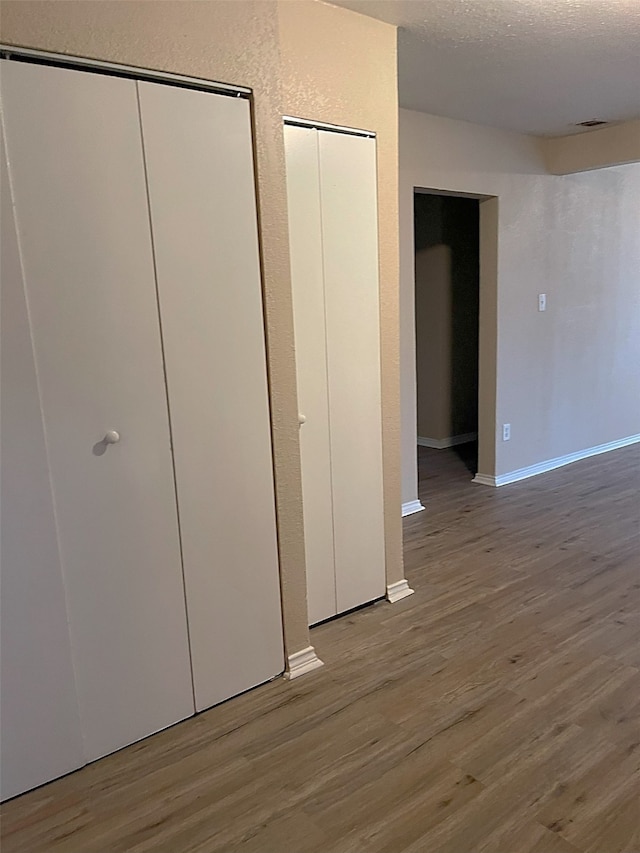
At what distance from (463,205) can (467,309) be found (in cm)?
90

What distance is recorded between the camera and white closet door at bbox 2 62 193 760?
5.46 ft

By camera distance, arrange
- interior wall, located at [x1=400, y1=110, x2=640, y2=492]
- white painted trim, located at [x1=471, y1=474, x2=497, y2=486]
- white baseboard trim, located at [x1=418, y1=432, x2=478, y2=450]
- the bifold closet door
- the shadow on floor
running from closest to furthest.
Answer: the bifold closet door
interior wall, located at [x1=400, y1=110, x2=640, y2=492]
white painted trim, located at [x1=471, y1=474, x2=497, y2=486]
the shadow on floor
white baseboard trim, located at [x1=418, y1=432, x2=478, y2=450]

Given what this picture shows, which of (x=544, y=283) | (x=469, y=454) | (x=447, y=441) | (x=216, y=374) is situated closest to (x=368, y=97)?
(x=216, y=374)

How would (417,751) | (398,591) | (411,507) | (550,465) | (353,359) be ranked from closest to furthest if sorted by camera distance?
(417,751), (353,359), (398,591), (411,507), (550,465)

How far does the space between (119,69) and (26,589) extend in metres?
1.45

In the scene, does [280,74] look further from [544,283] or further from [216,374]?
[544,283]

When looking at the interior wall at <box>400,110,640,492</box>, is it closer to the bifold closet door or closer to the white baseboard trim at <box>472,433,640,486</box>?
the white baseboard trim at <box>472,433,640,486</box>

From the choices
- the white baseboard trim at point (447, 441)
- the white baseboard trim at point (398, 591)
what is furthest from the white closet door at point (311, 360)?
the white baseboard trim at point (447, 441)

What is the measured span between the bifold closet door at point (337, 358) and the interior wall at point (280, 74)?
82mm

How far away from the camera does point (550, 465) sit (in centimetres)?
491

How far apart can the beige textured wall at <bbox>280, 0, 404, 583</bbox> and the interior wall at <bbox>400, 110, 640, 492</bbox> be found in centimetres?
111

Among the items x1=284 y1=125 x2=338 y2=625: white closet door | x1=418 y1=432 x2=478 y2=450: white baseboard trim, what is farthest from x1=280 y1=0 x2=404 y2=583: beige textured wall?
x1=418 y1=432 x2=478 y2=450: white baseboard trim

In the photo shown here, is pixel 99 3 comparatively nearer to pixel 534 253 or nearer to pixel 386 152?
pixel 386 152

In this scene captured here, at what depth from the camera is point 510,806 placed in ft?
5.55
